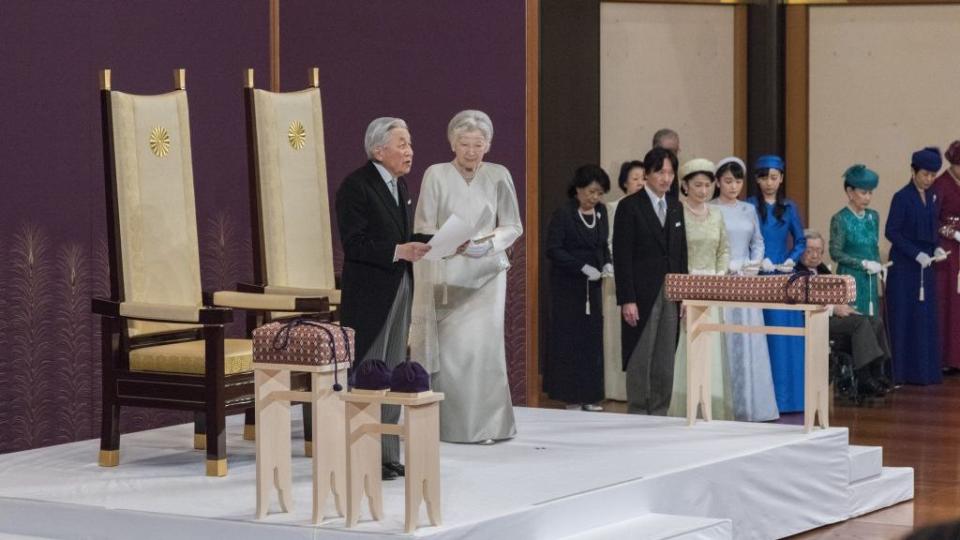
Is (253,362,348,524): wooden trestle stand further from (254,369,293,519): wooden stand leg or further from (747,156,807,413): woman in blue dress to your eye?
(747,156,807,413): woman in blue dress

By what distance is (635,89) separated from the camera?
9664 millimetres

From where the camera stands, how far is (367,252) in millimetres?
4711

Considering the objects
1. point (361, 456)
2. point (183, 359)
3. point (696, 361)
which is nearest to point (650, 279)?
point (696, 361)

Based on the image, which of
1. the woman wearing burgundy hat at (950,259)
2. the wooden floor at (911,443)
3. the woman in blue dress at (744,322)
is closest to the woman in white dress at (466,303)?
the wooden floor at (911,443)

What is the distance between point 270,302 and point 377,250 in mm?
625

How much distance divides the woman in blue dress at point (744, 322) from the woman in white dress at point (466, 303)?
1.76m

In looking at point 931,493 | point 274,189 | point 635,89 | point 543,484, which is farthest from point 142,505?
point 635,89

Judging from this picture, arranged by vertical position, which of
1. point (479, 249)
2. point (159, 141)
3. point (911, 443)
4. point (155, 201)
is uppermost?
point (159, 141)

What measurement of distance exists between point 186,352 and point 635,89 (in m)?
5.38

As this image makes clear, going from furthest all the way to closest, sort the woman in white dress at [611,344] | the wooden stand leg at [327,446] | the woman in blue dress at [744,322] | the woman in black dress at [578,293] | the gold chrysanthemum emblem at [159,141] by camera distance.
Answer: the woman in white dress at [611,344]
the woman in black dress at [578,293]
the woman in blue dress at [744,322]
the gold chrysanthemum emblem at [159,141]
the wooden stand leg at [327,446]

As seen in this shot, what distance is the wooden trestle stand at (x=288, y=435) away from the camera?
13.0ft

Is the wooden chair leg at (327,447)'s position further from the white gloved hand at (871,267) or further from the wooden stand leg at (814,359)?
the white gloved hand at (871,267)

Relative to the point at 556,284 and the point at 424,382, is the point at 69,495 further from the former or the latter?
the point at 556,284

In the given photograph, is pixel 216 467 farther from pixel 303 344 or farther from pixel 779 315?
pixel 779 315
